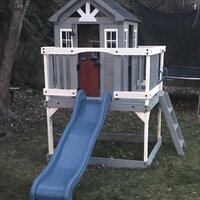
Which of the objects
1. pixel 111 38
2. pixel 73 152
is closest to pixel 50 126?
pixel 73 152

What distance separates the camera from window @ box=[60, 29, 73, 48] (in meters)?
6.04

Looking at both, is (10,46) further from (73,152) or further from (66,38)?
(73,152)

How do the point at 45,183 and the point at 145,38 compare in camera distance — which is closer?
the point at 45,183

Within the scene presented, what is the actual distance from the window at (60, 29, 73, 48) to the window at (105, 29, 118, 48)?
0.55 meters

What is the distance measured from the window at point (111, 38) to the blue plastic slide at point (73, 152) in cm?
107

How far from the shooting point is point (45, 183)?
4098 millimetres

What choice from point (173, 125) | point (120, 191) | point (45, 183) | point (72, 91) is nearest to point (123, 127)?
point (173, 125)

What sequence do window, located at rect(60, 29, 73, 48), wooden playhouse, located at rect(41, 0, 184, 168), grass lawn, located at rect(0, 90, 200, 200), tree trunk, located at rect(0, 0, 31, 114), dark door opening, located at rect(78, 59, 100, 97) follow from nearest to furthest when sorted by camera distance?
grass lawn, located at rect(0, 90, 200, 200), wooden playhouse, located at rect(41, 0, 184, 168), dark door opening, located at rect(78, 59, 100, 97), window, located at rect(60, 29, 73, 48), tree trunk, located at rect(0, 0, 31, 114)

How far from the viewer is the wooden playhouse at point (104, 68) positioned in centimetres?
512

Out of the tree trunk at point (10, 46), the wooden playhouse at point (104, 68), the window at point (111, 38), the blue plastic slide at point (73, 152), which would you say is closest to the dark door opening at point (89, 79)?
the wooden playhouse at point (104, 68)

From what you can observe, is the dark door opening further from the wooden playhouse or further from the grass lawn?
the grass lawn

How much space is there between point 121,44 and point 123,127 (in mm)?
1995

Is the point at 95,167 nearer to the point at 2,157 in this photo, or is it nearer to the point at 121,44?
the point at 2,157

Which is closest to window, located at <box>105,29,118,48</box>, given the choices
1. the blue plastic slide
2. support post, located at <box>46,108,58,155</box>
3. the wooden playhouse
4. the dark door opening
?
the wooden playhouse
